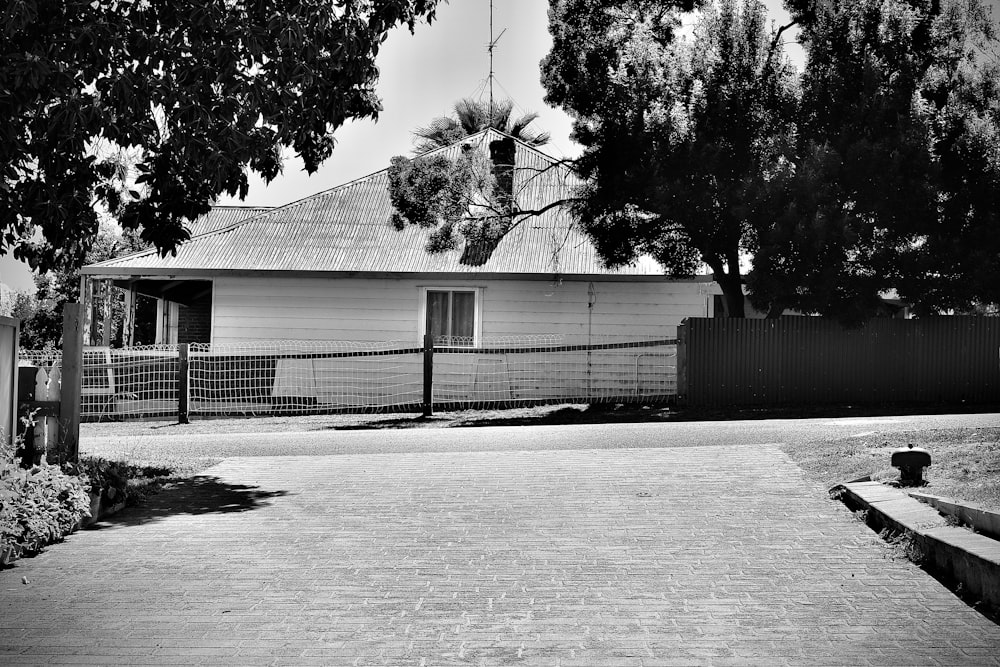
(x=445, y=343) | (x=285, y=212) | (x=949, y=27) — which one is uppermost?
(x=949, y=27)

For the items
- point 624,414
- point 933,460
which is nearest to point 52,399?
point 933,460

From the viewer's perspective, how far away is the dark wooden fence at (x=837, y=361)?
67.1 ft

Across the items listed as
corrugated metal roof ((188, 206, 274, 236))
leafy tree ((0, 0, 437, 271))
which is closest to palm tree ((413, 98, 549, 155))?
corrugated metal roof ((188, 206, 274, 236))

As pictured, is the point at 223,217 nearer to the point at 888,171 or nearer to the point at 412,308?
the point at 412,308

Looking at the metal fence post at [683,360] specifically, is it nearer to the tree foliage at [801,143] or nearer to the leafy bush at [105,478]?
the tree foliage at [801,143]

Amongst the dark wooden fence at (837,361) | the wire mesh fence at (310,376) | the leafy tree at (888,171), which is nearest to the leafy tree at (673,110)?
the leafy tree at (888,171)

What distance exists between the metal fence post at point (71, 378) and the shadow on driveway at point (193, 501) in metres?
0.91

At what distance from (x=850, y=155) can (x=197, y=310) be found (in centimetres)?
1739

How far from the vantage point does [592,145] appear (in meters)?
21.0

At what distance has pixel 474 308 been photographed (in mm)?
23281

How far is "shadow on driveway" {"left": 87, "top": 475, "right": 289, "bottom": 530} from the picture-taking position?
9242mm

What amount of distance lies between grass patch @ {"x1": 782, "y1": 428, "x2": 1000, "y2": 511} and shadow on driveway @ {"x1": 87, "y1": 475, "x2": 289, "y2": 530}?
528 centimetres

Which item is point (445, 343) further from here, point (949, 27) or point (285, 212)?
point (949, 27)

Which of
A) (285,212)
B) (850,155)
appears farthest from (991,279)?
(285,212)
